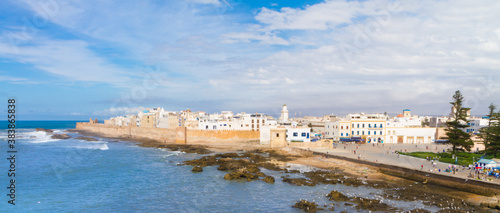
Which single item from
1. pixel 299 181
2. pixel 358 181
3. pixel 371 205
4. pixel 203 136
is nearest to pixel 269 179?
pixel 299 181

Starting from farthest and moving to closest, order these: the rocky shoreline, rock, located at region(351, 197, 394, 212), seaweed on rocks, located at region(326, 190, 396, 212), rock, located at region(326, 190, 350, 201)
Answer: rock, located at region(326, 190, 350, 201), the rocky shoreline, seaweed on rocks, located at region(326, 190, 396, 212), rock, located at region(351, 197, 394, 212)

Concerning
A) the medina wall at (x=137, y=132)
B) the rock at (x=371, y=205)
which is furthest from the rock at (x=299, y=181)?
the medina wall at (x=137, y=132)

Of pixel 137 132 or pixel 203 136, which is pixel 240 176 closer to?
pixel 203 136

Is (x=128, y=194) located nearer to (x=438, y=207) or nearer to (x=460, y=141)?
(x=438, y=207)

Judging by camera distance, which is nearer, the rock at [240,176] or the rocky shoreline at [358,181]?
the rocky shoreline at [358,181]

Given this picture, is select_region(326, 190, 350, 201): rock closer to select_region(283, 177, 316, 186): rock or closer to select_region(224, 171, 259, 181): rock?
select_region(283, 177, 316, 186): rock

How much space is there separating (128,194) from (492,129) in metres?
41.0

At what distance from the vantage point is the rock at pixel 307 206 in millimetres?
20797

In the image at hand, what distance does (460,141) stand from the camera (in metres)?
39.9

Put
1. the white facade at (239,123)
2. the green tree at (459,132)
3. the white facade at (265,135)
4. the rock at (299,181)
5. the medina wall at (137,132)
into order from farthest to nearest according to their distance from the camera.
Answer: the medina wall at (137,132) → the white facade at (239,123) → the white facade at (265,135) → the green tree at (459,132) → the rock at (299,181)

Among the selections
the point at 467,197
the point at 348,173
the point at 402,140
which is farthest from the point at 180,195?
the point at 402,140

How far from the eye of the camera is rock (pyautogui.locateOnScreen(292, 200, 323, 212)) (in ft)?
68.2

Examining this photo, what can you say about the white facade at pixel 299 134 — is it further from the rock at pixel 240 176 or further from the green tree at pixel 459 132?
the rock at pixel 240 176

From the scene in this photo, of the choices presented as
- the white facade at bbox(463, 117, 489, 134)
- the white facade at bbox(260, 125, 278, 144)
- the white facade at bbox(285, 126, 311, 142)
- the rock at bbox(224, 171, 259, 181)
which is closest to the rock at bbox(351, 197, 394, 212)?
the rock at bbox(224, 171, 259, 181)
